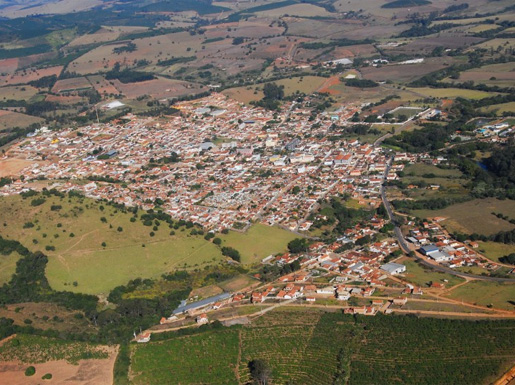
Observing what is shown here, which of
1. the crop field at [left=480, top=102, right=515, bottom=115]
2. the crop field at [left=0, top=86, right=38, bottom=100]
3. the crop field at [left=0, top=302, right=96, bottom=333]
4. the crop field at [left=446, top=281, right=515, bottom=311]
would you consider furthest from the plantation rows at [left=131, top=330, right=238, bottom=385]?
the crop field at [left=0, top=86, right=38, bottom=100]

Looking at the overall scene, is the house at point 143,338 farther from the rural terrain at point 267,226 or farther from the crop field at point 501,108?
the crop field at point 501,108

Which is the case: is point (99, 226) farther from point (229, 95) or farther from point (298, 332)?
point (229, 95)

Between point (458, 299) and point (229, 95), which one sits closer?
point (458, 299)

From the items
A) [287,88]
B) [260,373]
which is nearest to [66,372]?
[260,373]

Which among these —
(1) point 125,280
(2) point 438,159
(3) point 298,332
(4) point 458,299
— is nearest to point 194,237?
(1) point 125,280

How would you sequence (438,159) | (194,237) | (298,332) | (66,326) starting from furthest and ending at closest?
(438,159), (194,237), (66,326), (298,332)
